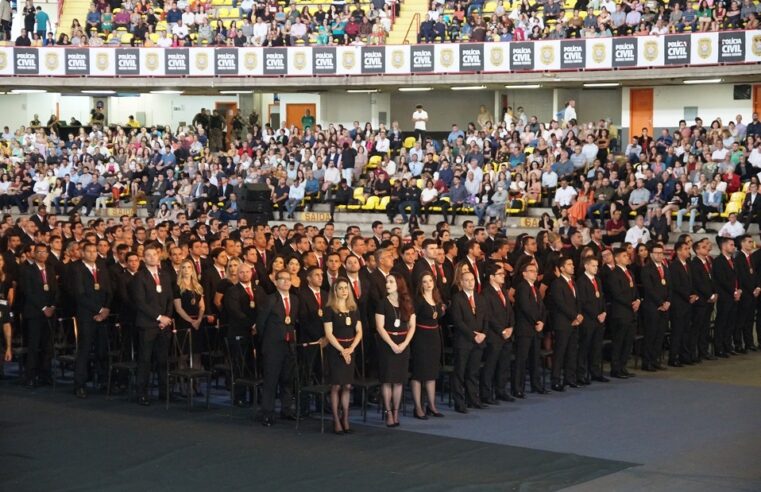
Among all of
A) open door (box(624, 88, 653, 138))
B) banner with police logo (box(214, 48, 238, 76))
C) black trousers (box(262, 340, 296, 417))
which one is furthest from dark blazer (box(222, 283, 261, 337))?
banner with police logo (box(214, 48, 238, 76))

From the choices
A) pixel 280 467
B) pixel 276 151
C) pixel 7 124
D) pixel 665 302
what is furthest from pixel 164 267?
pixel 7 124

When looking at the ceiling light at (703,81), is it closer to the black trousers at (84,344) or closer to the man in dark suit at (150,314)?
the man in dark suit at (150,314)

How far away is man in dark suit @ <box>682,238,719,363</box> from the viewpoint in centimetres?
1706

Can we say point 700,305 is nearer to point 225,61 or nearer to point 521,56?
point 521,56

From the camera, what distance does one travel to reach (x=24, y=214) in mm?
32969

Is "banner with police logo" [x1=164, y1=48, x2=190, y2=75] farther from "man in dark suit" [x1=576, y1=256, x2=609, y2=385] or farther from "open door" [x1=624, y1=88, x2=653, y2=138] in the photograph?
"man in dark suit" [x1=576, y1=256, x2=609, y2=385]

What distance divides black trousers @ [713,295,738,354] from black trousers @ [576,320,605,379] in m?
2.69

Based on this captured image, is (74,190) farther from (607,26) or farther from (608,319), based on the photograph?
(608,319)

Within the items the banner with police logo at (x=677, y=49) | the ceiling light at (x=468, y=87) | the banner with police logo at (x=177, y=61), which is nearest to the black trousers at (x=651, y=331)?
the banner with police logo at (x=677, y=49)

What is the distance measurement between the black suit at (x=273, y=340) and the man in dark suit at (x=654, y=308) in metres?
5.61

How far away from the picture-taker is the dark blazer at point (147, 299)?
550 inches

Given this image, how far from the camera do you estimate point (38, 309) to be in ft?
49.4

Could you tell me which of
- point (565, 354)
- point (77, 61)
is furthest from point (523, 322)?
point (77, 61)

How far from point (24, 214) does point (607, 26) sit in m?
16.0
